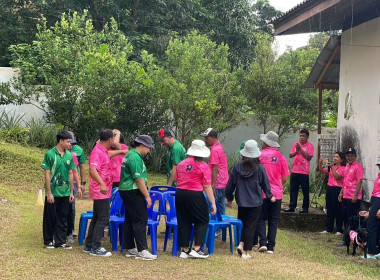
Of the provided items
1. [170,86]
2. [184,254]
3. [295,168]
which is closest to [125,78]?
[170,86]

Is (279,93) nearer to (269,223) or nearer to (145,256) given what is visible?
(269,223)

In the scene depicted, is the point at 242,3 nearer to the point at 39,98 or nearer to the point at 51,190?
the point at 39,98

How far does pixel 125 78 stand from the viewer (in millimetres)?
18047

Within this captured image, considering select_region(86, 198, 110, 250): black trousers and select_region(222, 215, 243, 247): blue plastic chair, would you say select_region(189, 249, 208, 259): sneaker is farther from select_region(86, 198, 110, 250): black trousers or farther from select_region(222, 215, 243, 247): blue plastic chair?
select_region(86, 198, 110, 250): black trousers

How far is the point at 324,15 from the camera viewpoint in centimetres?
1257

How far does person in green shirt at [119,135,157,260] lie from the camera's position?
7.99 m

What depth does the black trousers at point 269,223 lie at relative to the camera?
30.6 ft

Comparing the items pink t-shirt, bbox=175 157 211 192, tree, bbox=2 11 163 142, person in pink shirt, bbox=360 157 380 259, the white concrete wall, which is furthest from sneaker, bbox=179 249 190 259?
the white concrete wall

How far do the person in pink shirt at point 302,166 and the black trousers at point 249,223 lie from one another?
148 inches

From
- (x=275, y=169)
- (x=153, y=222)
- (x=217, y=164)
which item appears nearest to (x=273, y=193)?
(x=275, y=169)

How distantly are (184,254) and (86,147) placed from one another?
1037cm

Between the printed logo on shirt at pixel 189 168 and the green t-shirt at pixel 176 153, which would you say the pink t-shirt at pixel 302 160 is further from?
the printed logo on shirt at pixel 189 168

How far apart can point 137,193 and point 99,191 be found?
51 cm

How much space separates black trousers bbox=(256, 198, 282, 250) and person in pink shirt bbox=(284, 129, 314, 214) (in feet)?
9.94
